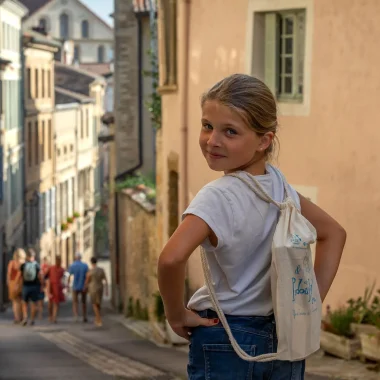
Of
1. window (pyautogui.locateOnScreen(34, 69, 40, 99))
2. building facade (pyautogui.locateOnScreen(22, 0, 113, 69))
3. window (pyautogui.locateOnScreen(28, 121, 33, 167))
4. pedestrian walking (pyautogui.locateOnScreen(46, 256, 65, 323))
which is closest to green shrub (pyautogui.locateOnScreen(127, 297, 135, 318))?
pedestrian walking (pyautogui.locateOnScreen(46, 256, 65, 323))

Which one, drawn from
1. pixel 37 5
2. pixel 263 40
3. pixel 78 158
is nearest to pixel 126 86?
pixel 263 40

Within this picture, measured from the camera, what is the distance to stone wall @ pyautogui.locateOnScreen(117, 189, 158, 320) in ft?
71.8

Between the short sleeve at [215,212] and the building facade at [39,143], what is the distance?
142 ft

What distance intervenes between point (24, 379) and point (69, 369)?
3.88ft

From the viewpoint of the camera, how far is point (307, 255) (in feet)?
11.1

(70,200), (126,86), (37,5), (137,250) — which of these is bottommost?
(70,200)

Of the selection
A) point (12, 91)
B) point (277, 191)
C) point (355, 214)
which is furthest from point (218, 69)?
point (12, 91)

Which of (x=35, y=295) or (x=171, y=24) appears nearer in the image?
(x=171, y=24)

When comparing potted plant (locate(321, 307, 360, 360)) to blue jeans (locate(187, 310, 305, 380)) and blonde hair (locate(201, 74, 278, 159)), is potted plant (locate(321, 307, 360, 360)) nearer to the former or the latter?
blue jeans (locate(187, 310, 305, 380))

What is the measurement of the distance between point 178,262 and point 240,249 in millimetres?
210

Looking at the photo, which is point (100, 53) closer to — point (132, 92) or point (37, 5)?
point (37, 5)

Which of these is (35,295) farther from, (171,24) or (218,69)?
(218,69)

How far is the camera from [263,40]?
571 inches

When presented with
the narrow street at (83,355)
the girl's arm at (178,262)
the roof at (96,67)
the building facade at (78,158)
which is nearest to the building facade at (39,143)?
the building facade at (78,158)
